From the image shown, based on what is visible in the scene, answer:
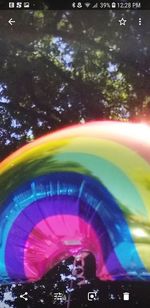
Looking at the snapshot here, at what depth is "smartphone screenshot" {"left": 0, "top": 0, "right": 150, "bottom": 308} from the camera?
161 cm

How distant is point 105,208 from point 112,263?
6.1 inches

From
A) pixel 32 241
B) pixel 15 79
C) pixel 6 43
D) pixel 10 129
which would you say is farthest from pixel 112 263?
pixel 6 43

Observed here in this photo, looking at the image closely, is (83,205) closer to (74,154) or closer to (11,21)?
(74,154)

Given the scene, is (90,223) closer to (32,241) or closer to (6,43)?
(32,241)

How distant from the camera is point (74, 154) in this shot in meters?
1.68

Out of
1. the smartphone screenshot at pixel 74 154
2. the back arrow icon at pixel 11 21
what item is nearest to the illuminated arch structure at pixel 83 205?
the smartphone screenshot at pixel 74 154

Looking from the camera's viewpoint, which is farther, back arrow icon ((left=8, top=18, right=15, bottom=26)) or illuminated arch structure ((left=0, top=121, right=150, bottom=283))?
back arrow icon ((left=8, top=18, right=15, bottom=26))

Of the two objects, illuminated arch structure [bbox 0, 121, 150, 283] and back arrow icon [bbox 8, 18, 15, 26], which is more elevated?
back arrow icon [bbox 8, 18, 15, 26]

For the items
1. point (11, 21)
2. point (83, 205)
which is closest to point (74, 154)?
point (83, 205)

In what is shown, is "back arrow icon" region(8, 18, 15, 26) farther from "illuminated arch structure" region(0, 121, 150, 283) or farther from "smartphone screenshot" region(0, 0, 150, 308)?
"illuminated arch structure" region(0, 121, 150, 283)

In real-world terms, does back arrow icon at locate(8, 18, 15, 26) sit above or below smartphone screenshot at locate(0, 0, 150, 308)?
above

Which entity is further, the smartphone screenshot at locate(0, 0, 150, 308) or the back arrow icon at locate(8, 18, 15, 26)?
the back arrow icon at locate(8, 18, 15, 26)

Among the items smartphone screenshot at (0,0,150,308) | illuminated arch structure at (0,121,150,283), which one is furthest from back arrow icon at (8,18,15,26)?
illuminated arch structure at (0,121,150,283)

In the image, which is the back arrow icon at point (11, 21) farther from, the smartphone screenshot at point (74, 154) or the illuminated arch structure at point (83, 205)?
the illuminated arch structure at point (83, 205)
